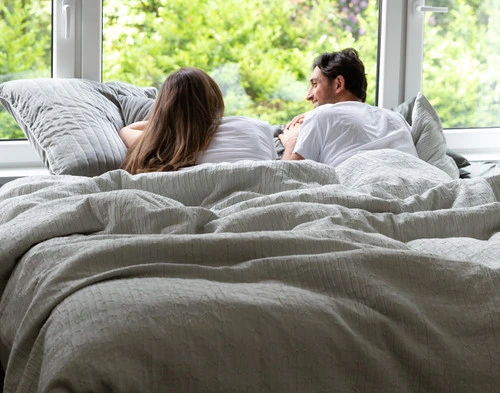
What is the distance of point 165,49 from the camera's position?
10.8 ft

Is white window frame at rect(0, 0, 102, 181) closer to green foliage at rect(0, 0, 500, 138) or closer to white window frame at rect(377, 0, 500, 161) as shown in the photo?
green foliage at rect(0, 0, 500, 138)

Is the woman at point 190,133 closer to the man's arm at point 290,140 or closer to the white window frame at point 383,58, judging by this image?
the man's arm at point 290,140

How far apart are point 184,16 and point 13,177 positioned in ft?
2.73

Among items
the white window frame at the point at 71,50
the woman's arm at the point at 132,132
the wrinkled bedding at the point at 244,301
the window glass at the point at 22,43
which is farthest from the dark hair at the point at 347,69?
the wrinkled bedding at the point at 244,301

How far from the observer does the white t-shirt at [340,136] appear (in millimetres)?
2785

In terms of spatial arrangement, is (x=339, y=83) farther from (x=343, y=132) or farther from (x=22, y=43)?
(x=22, y=43)

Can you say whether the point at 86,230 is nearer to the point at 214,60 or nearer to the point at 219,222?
the point at 219,222

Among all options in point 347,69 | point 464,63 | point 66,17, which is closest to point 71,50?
point 66,17

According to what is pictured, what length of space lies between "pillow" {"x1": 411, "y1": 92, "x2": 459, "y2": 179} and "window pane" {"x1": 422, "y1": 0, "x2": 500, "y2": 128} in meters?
0.55

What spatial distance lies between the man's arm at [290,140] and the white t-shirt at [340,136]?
1.5 inches

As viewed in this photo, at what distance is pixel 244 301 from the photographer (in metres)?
1.27

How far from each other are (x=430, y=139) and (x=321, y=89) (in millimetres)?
428

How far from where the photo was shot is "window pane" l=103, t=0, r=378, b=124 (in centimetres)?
326

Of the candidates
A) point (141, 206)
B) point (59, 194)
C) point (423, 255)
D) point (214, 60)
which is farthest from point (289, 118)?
point (423, 255)
